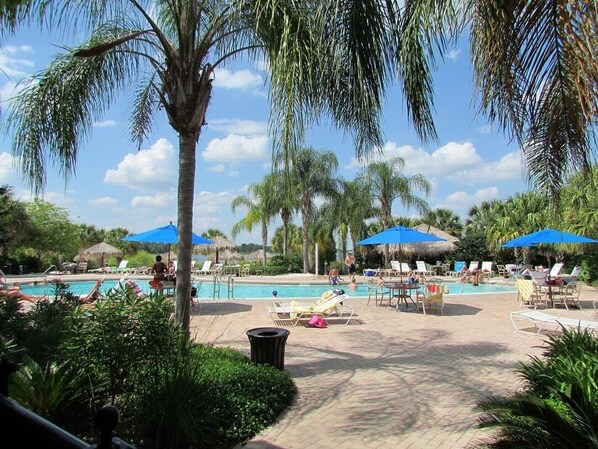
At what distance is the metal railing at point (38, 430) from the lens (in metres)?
0.86

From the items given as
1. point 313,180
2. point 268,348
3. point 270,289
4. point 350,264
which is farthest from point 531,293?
point 350,264

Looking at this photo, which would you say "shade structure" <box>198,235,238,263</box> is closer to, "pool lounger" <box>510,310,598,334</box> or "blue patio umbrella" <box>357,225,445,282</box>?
"blue patio umbrella" <box>357,225,445,282</box>

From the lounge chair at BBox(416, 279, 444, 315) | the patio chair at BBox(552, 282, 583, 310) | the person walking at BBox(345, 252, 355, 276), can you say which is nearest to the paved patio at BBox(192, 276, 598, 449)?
the lounge chair at BBox(416, 279, 444, 315)

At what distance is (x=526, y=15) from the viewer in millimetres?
2971

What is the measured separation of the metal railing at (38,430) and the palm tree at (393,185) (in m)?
30.4

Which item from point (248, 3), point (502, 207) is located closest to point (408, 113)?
point (248, 3)

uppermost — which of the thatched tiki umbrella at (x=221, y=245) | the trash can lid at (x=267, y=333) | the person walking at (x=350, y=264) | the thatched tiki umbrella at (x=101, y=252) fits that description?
the thatched tiki umbrella at (x=221, y=245)

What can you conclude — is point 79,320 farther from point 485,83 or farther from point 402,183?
point 402,183

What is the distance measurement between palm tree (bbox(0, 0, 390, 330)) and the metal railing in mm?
2650

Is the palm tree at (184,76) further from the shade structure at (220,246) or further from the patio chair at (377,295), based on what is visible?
the shade structure at (220,246)

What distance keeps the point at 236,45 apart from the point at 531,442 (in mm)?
6014

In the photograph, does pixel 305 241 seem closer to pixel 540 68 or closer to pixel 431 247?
pixel 431 247

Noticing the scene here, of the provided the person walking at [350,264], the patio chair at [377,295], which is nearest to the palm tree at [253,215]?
the person walking at [350,264]

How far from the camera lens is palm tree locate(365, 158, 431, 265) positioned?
31.1 meters
